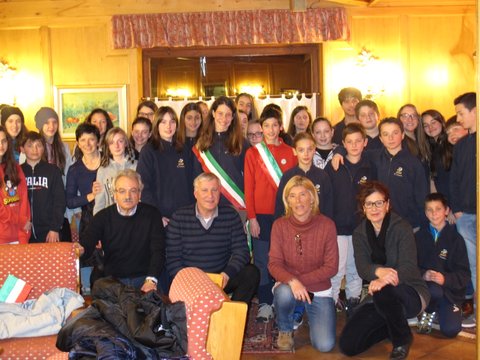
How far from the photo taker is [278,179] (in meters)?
4.61

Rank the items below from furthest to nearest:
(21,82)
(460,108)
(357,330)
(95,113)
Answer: (21,82) < (95,113) < (460,108) < (357,330)

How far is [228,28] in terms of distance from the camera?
7.32 meters

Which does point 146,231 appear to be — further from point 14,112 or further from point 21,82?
point 21,82

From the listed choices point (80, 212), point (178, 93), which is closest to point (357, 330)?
point (80, 212)

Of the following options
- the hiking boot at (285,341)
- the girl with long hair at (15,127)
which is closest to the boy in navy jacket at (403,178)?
the hiking boot at (285,341)

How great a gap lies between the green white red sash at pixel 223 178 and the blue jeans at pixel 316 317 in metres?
1.02

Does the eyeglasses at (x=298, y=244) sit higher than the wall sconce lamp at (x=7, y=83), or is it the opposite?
the wall sconce lamp at (x=7, y=83)

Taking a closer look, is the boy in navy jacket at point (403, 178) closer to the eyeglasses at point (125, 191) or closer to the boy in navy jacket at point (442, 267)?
the boy in navy jacket at point (442, 267)

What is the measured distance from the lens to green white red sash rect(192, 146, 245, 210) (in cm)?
467

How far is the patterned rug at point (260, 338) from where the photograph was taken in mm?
3861

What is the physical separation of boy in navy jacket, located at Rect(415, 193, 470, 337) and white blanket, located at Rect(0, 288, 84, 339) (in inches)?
95.6

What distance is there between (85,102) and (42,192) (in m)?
3.13

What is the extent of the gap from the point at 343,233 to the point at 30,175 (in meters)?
2.44

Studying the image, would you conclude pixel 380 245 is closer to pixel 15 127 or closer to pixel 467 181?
pixel 467 181
